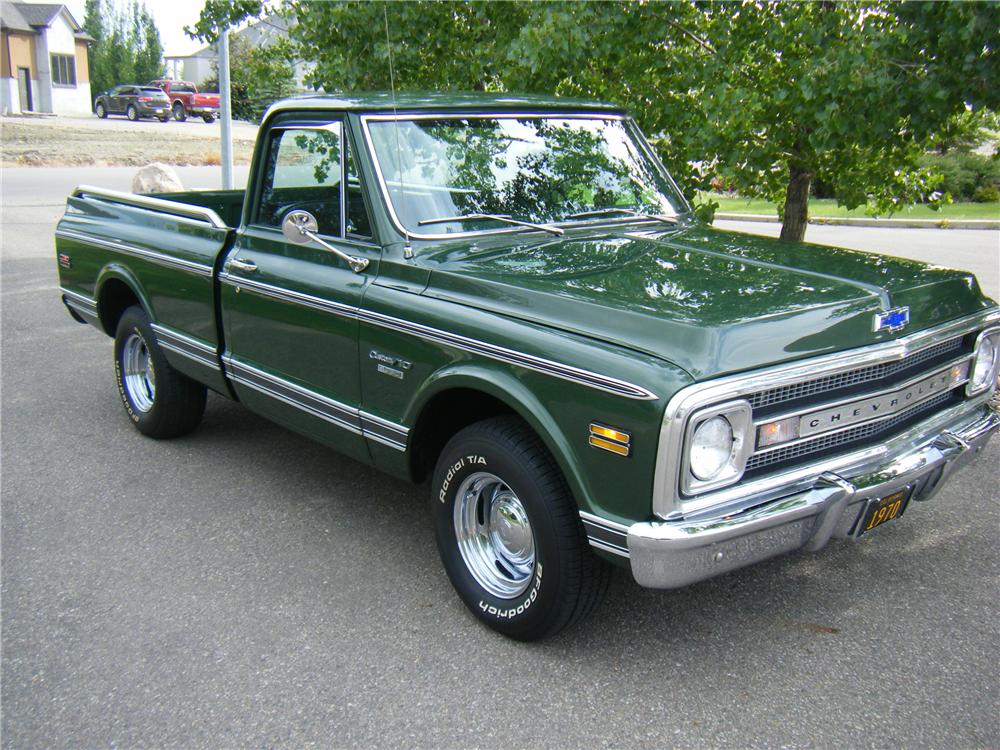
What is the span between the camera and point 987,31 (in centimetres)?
486

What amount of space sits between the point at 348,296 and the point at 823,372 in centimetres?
190

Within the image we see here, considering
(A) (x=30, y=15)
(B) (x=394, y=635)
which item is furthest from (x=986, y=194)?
(A) (x=30, y=15)

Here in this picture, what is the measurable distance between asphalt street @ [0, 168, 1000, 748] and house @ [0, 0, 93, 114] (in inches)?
2153

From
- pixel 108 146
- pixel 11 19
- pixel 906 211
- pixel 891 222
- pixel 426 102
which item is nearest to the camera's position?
pixel 426 102

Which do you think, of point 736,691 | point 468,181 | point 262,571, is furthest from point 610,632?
point 468,181

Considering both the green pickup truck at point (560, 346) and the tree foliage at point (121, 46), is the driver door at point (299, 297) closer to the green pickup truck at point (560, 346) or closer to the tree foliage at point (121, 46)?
the green pickup truck at point (560, 346)

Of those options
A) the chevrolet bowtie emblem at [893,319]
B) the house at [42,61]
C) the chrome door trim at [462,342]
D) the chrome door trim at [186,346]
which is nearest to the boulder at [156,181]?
the chrome door trim at [186,346]

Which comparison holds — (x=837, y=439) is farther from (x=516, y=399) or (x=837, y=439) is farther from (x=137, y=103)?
(x=137, y=103)

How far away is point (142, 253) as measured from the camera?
17.2 feet

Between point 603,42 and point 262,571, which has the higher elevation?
point 603,42

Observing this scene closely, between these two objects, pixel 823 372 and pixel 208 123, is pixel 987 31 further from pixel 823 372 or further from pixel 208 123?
pixel 208 123

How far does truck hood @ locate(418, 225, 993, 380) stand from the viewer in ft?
9.59

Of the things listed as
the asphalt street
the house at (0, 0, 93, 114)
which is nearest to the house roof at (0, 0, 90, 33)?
the house at (0, 0, 93, 114)

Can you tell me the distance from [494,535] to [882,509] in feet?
4.59
